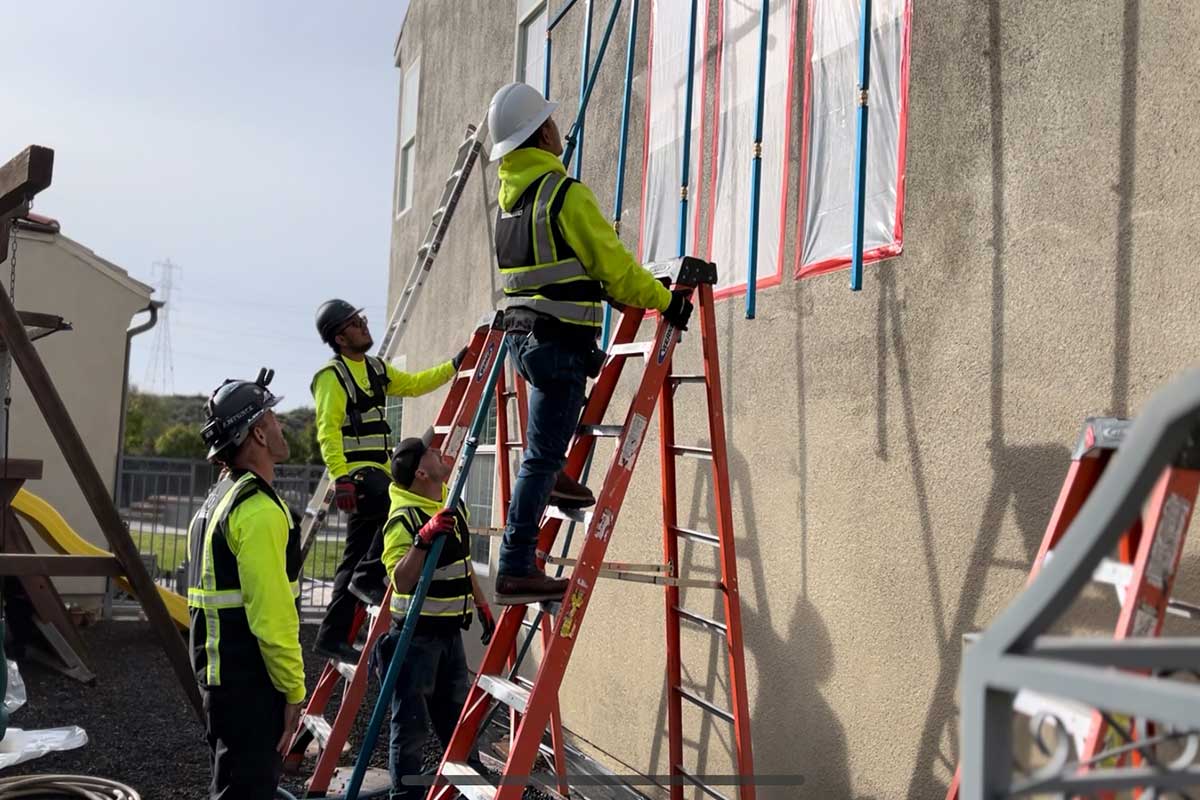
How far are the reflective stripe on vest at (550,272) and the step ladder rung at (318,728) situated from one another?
8.50ft

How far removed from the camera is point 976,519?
12.1 ft

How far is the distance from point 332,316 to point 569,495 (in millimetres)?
2651

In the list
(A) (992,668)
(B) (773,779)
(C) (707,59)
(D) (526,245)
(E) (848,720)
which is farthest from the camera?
(C) (707,59)

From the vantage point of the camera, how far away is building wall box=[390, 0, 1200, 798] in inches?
126

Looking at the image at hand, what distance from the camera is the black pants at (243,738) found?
3.60 m

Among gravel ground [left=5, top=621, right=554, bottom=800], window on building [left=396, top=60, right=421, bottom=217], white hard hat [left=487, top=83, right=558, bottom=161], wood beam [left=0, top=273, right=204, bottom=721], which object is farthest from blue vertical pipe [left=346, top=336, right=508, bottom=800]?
window on building [left=396, top=60, right=421, bottom=217]

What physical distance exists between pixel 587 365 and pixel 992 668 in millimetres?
2760

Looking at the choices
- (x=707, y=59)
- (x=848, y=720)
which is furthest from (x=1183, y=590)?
(x=707, y=59)

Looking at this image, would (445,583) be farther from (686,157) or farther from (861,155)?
(861,155)

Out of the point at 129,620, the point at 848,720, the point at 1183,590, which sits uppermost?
the point at 1183,590

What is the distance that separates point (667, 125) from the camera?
5.92 meters

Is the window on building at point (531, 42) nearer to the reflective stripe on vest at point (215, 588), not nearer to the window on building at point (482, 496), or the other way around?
the window on building at point (482, 496)

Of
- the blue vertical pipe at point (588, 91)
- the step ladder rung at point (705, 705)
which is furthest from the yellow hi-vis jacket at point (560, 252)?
the blue vertical pipe at point (588, 91)

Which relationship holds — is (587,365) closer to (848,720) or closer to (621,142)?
(848,720)
